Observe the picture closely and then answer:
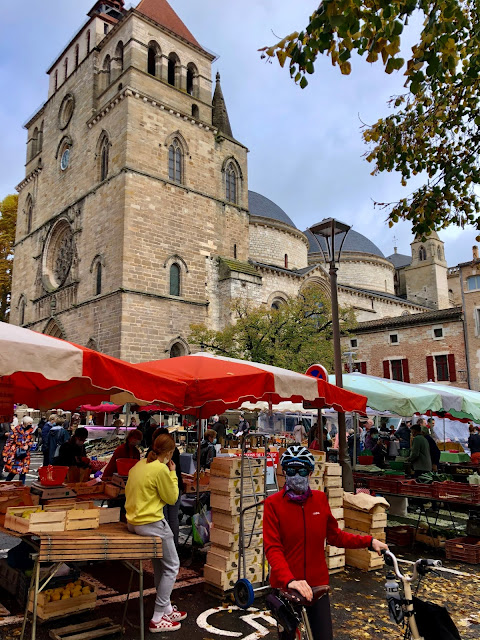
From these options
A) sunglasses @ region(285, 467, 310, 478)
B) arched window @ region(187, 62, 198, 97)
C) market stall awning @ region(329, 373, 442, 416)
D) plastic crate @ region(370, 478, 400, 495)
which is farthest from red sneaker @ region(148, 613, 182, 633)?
arched window @ region(187, 62, 198, 97)

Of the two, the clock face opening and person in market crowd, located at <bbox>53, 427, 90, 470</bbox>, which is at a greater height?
the clock face opening

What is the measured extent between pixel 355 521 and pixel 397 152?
5.07m

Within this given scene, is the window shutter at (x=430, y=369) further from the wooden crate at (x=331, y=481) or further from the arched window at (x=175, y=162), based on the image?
the wooden crate at (x=331, y=481)

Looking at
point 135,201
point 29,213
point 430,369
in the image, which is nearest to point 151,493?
point 135,201

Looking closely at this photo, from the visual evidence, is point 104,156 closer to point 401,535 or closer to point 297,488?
point 401,535

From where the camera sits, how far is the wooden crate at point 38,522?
3938mm

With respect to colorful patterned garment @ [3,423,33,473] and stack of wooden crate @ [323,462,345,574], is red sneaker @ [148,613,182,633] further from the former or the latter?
colorful patterned garment @ [3,423,33,473]

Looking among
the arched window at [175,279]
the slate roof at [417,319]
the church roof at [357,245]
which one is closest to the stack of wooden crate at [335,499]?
the arched window at [175,279]

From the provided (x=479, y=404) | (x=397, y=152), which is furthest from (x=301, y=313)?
(x=397, y=152)

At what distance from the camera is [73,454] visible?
7379 millimetres

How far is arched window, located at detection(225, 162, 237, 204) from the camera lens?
28.3 m

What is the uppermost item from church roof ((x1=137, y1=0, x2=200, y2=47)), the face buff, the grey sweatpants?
church roof ((x1=137, y1=0, x2=200, y2=47))

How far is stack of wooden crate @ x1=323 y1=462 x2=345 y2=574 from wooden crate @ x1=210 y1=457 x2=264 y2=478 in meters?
1.05

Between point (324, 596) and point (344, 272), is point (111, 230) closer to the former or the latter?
point (324, 596)
